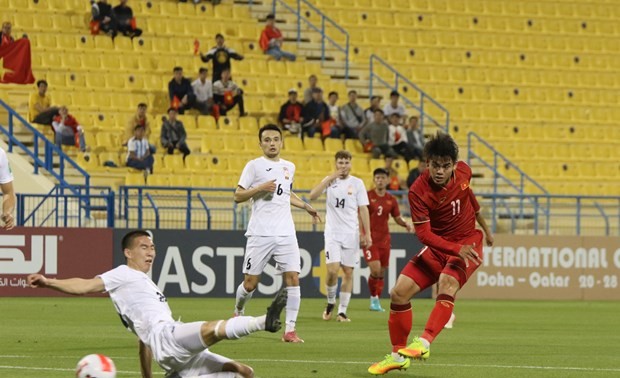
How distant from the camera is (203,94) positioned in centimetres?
2930

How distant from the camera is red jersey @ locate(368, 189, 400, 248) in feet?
72.1

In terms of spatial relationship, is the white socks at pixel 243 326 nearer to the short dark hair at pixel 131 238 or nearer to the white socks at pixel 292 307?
the short dark hair at pixel 131 238

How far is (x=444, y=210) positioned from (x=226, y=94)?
1812 cm

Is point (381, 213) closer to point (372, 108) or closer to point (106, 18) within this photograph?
point (372, 108)

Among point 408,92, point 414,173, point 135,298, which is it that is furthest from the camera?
point 408,92

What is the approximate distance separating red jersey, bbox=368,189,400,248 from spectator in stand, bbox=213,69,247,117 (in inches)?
323

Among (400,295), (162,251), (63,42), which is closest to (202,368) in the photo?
(400,295)

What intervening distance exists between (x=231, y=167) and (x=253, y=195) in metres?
13.6

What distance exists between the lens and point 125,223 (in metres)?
24.5

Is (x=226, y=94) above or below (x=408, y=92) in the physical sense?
below

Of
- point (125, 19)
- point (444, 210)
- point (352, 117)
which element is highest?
point (125, 19)

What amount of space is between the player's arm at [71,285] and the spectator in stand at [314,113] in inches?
800

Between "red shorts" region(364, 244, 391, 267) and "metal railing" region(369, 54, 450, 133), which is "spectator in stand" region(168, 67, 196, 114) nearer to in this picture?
"metal railing" region(369, 54, 450, 133)

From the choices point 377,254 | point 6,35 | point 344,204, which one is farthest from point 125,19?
point 344,204
